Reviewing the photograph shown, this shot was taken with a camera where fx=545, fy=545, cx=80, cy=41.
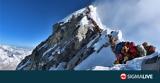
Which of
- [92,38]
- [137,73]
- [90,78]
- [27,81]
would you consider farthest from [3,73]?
[92,38]

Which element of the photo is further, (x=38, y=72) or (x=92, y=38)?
(x=92, y=38)

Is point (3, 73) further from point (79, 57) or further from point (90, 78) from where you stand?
point (79, 57)

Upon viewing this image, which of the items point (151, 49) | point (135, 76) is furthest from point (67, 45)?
point (135, 76)

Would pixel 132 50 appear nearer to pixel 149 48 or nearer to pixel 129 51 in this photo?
pixel 129 51

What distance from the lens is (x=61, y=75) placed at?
18.3 meters

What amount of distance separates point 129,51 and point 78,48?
133 inches

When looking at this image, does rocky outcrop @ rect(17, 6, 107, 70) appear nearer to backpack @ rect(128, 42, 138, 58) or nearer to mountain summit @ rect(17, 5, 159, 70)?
mountain summit @ rect(17, 5, 159, 70)

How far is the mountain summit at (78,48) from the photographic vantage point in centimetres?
2112

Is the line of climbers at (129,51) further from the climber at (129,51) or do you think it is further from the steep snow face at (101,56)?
the steep snow face at (101,56)

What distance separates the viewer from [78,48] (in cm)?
2483

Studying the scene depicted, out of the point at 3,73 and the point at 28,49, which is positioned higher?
the point at 28,49

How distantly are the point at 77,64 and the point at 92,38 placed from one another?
295 cm

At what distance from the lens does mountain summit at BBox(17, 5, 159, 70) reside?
2112 cm

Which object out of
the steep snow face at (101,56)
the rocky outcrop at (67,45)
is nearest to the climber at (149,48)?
the steep snow face at (101,56)
